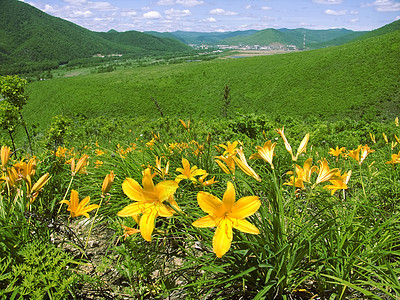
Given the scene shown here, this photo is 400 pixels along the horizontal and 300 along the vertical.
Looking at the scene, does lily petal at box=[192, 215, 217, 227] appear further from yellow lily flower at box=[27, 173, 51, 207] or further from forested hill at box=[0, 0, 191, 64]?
forested hill at box=[0, 0, 191, 64]

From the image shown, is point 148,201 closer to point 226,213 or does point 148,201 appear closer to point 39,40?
point 226,213

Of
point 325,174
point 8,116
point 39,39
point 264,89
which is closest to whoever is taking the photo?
point 325,174

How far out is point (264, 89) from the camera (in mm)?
30938

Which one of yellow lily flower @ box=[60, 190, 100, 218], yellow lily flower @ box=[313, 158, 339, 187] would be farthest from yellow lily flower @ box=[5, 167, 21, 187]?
yellow lily flower @ box=[313, 158, 339, 187]

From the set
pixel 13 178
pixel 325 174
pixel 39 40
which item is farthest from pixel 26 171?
pixel 39 40

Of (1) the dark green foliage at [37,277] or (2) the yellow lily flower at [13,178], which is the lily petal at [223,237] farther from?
(2) the yellow lily flower at [13,178]

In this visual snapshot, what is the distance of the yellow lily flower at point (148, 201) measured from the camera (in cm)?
80

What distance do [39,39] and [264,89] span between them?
152994 millimetres

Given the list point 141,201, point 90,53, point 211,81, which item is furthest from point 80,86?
point 90,53

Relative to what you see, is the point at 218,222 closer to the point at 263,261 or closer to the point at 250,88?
the point at 263,261

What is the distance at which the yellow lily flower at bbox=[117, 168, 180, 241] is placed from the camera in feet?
2.62

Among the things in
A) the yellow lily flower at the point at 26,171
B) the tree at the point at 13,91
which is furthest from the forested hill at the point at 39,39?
the yellow lily flower at the point at 26,171

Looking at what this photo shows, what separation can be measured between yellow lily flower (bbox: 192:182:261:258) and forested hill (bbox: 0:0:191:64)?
14528cm

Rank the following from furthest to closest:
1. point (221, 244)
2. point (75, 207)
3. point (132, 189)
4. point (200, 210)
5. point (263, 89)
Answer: point (263, 89) → point (200, 210) → point (75, 207) → point (132, 189) → point (221, 244)
